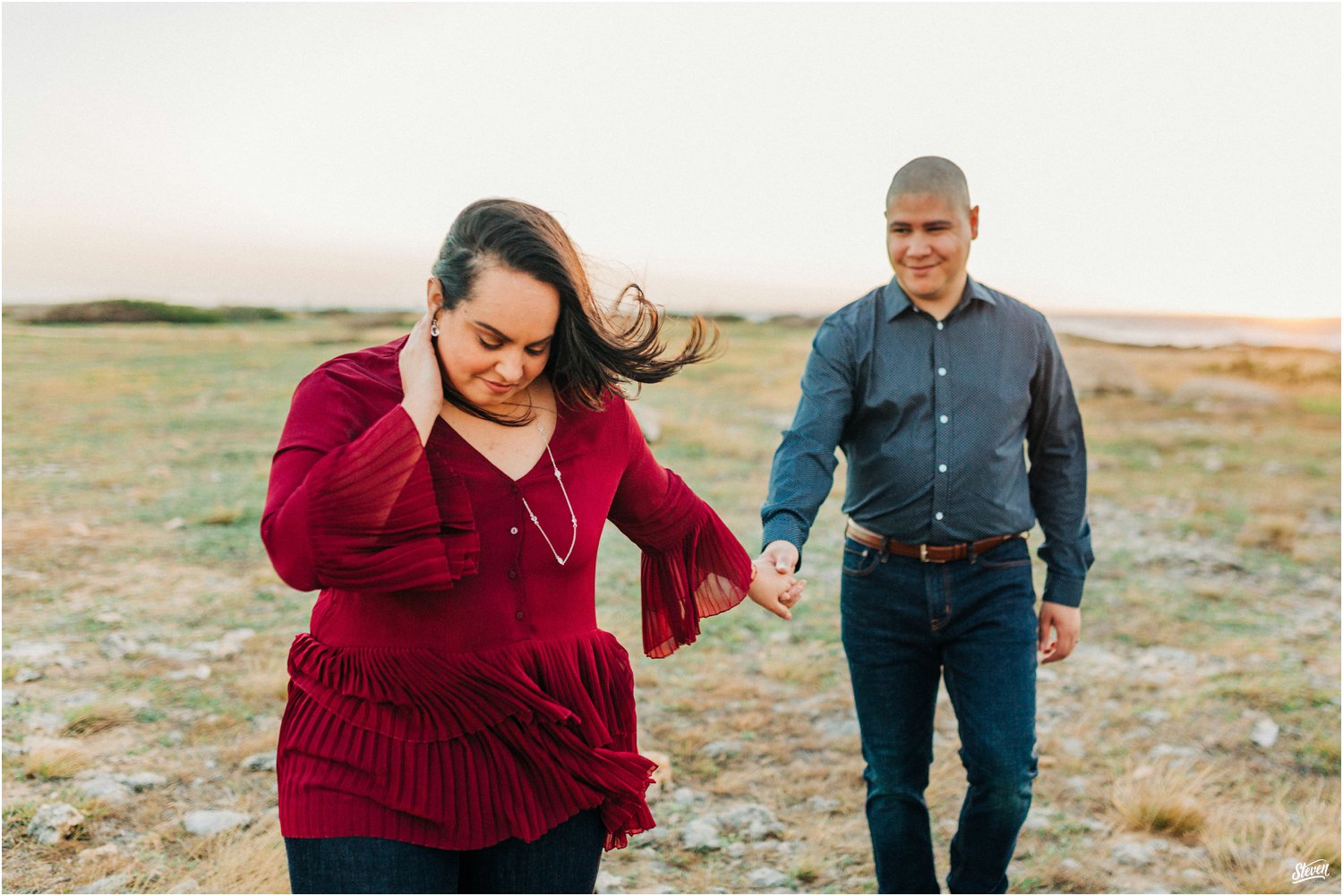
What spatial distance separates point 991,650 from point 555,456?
165 centimetres

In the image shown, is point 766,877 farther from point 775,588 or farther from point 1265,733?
point 1265,733

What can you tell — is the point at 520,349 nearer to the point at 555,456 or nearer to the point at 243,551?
the point at 555,456

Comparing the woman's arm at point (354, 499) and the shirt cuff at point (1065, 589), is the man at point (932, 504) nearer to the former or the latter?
the shirt cuff at point (1065, 589)

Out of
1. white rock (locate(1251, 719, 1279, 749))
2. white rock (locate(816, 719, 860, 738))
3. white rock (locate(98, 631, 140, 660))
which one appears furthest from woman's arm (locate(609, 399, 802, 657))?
white rock (locate(98, 631, 140, 660))

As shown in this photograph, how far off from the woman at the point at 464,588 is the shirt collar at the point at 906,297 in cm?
139

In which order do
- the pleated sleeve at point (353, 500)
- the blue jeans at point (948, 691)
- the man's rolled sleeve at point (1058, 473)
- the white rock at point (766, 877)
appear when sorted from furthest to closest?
the white rock at point (766, 877) → the man's rolled sleeve at point (1058, 473) → the blue jeans at point (948, 691) → the pleated sleeve at point (353, 500)

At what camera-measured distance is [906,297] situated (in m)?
3.65

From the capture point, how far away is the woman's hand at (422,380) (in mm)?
2146

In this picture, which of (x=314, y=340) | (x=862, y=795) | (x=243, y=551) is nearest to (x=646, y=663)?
(x=862, y=795)

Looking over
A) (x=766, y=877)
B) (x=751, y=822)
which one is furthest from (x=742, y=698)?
(x=766, y=877)

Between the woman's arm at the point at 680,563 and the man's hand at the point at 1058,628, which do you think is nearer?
the woman's arm at the point at 680,563

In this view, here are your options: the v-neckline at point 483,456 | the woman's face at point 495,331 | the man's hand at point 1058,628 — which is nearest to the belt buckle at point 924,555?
the man's hand at point 1058,628

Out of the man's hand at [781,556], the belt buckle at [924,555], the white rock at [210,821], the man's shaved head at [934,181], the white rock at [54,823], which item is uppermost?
the man's shaved head at [934,181]

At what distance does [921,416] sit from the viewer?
3.56 metres
